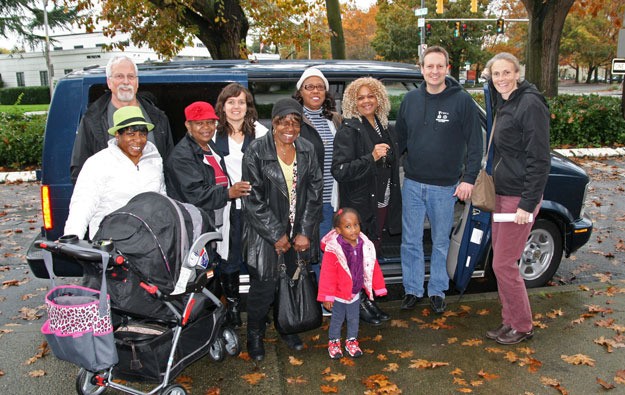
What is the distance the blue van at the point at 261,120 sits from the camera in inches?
168

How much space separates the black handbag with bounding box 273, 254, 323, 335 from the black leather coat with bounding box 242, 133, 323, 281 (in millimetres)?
105

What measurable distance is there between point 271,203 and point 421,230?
144cm

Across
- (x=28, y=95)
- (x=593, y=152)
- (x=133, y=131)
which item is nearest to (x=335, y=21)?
(x=593, y=152)

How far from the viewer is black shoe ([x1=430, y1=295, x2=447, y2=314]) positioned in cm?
478

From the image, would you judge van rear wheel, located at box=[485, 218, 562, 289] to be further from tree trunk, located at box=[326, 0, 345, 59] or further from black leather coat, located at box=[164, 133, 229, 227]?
tree trunk, located at box=[326, 0, 345, 59]

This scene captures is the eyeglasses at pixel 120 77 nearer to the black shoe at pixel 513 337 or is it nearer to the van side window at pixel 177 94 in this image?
the van side window at pixel 177 94

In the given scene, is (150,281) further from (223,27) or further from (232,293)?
(223,27)

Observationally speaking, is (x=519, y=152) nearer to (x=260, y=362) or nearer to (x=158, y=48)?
(x=260, y=362)

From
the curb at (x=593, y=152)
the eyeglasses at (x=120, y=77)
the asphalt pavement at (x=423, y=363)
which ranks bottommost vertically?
the asphalt pavement at (x=423, y=363)

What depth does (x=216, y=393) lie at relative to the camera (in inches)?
144

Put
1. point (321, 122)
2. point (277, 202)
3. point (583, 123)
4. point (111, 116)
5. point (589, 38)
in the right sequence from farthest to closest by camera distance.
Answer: point (589, 38), point (583, 123), point (321, 122), point (111, 116), point (277, 202)

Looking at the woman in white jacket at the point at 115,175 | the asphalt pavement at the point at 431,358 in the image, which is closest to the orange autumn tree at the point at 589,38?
the asphalt pavement at the point at 431,358

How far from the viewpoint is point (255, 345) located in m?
4.11

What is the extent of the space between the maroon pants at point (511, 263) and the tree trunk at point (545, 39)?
40.5ft
